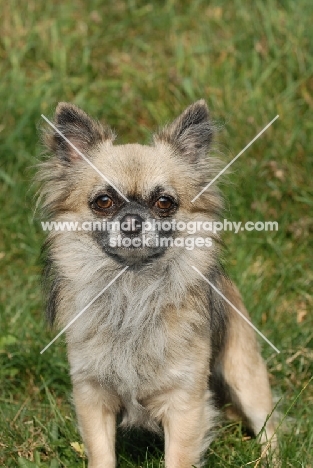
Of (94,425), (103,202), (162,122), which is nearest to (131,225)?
(103,202)

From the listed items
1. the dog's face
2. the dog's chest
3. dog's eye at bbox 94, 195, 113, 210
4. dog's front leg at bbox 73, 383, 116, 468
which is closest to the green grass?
dog's front leg at bbox 73, 383, 116, 468

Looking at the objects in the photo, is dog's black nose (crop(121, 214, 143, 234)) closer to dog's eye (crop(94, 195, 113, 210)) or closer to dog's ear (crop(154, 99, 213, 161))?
dog's eye (crop(94, 195, 113, 210))

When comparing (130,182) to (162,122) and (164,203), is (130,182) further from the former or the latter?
A: (162,122)

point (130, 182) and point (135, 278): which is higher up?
point (130, 182)

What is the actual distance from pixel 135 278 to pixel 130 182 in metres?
0.46

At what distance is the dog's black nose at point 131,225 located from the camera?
10.4 ft

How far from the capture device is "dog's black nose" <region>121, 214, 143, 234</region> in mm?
3182

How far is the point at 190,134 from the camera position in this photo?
144 inches

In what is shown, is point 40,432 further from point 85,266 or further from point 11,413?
point 85,266

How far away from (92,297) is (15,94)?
9.86 ft

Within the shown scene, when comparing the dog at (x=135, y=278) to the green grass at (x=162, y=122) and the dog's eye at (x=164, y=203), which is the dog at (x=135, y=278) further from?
the green grass at (x=162, y=122)

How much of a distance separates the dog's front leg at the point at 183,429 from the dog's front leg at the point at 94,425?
29cm

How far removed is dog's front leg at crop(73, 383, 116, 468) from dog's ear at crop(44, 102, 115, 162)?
45.1 inches

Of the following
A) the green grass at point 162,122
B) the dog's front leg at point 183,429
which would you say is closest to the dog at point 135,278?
the dog's front leg at point 183,429
